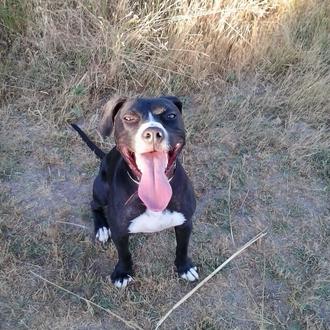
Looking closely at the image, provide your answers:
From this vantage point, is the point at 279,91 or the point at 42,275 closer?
the point at 42,275

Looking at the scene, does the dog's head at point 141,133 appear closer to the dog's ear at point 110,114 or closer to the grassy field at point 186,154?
the dog's ear at point 110,114

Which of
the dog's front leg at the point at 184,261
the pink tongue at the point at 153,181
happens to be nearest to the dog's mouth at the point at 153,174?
the pink tongue at the point at 153,181

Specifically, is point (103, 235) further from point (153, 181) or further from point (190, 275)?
point (153, 181)

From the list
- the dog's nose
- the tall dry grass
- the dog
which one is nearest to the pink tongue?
the dog

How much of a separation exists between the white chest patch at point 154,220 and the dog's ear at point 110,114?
47 cm

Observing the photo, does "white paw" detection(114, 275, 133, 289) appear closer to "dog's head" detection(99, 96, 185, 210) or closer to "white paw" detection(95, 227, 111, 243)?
"white paw" detection(95, 227, 111, 243)

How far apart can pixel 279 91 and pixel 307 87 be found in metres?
0.23

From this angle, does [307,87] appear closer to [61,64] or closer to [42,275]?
[61,64]

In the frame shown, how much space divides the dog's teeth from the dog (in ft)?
0.69

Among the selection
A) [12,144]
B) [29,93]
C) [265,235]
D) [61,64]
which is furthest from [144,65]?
[265,235]

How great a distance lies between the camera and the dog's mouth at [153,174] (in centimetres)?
240

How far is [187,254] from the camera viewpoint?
3078 mm

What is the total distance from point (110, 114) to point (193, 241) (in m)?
1.09

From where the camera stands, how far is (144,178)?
240cm
